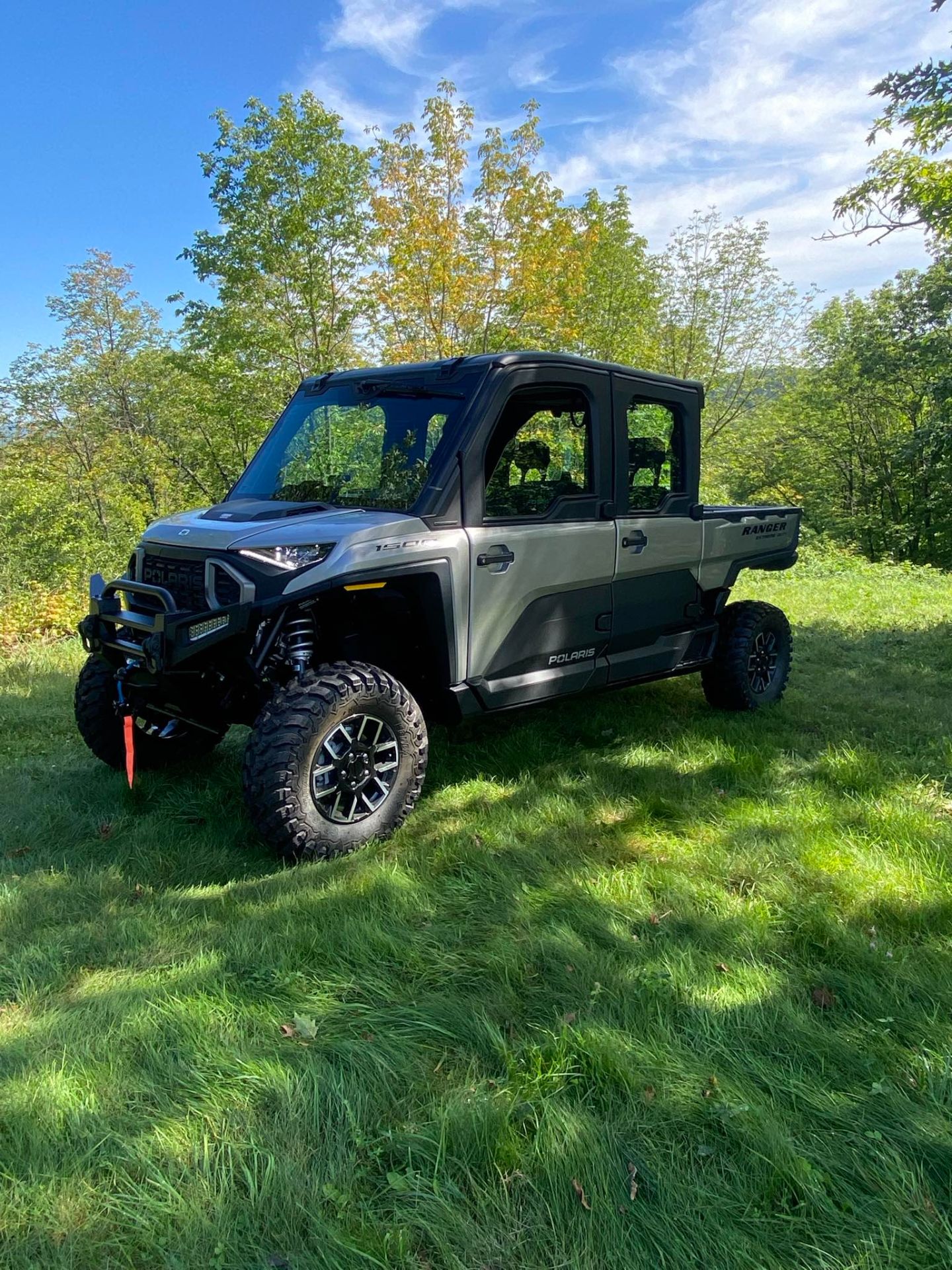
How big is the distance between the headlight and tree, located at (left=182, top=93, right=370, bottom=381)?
1220 centimetres

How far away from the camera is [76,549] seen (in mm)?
21203

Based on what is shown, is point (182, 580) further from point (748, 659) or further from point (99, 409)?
point (99, 409)

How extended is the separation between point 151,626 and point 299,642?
2.11ft

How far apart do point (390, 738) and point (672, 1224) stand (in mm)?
2199

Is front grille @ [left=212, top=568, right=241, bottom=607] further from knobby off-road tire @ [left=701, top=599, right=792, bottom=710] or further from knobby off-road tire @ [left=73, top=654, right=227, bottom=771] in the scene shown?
knobby off-road tire @ [left=701, top=599, right=792, bottom=710]

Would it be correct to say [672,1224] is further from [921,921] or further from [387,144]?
[387,144]

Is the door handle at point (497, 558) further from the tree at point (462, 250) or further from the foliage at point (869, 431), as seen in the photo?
the foliage at point (869, 431)

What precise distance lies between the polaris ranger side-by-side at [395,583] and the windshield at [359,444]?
14mm

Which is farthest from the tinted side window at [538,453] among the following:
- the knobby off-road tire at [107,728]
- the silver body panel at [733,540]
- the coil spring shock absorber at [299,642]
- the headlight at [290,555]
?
the knobby off-road tire at [107,728]

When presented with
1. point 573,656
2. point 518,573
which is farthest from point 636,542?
point 518,573

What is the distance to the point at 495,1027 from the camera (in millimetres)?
2248

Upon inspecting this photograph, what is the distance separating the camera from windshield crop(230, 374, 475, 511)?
383 cm

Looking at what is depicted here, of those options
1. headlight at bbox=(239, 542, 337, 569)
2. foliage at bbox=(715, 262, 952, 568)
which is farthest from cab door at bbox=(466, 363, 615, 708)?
foliage at bbox=(715, 262, 952, 568)

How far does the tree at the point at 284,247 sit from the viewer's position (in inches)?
522
